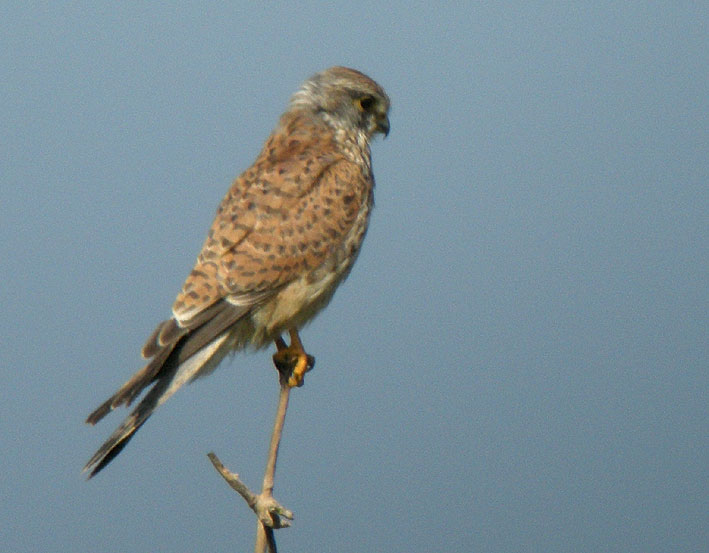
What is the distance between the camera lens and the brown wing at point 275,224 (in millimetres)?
2770

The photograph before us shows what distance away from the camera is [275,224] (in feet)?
9.50

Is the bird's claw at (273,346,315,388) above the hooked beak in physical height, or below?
below

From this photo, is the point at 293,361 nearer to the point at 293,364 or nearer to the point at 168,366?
the point at 293,364

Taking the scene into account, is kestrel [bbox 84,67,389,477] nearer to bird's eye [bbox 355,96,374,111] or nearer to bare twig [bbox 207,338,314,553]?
bird's eye [bbox 355,96,374,111]

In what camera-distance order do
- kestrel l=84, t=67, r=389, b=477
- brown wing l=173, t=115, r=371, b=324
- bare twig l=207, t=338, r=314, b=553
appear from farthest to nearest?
brown wing l=173, t=115, r=371, b=324 → kestrel l=84, t=67, r=389, b=477 → bare twig l=207, t=338, r=314, b=553

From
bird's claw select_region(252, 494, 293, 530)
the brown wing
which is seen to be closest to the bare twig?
bird's claw select_region(252, 494, 293, 530)

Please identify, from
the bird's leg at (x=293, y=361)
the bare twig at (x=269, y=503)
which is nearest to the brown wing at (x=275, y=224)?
the bird's leg at (x=293, y=361)

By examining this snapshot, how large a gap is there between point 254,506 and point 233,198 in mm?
911

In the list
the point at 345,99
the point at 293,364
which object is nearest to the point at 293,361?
the point at 293,364

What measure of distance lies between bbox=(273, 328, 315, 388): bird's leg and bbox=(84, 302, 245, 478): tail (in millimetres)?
139

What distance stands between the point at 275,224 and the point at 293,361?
0.35 m

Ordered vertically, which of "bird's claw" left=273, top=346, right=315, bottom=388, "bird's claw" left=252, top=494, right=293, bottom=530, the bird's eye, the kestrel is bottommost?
"bird's claw" left=252, top=494, right=293, bottom=530

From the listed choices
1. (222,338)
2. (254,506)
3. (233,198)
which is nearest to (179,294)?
(222,338)

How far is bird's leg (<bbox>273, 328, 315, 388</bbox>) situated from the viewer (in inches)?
110
